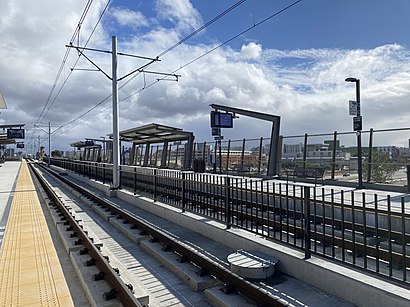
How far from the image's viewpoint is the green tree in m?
13.1

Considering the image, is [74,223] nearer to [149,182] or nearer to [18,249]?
[18,249]

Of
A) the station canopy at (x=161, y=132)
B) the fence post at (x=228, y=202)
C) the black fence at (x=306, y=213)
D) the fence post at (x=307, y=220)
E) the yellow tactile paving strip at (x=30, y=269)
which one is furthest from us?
the station canopy at (x=161, y=132)

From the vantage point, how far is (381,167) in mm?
13422

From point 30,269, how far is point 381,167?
12.5 m

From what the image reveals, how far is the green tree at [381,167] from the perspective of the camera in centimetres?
1309

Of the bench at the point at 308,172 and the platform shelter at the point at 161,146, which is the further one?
the platform shelter at the point at 161,146

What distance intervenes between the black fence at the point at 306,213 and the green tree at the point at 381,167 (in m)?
3.11

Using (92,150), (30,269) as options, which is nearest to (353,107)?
(30,269)

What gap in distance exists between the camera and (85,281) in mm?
5391

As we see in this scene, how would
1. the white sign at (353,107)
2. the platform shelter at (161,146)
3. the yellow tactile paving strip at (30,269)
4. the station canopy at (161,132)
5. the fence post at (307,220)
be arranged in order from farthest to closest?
the platform shelter at (161,146) < the station canopy at (161,132) < the white sign at (353,107) < the fence post at (307,220) < the yellow tactile paving strip at (30,269)

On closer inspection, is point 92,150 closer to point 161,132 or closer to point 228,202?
point 161,132

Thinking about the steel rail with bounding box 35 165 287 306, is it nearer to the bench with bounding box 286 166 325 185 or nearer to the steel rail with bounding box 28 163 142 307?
the steel rail with bounding box 28 163 142 307

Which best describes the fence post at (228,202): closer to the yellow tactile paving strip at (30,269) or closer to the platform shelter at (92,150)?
the yellow tactile paving strip at (30,269)

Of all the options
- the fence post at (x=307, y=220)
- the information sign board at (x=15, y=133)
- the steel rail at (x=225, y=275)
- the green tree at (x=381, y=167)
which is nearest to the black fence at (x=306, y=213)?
the fence post at (x=307, y=220)
